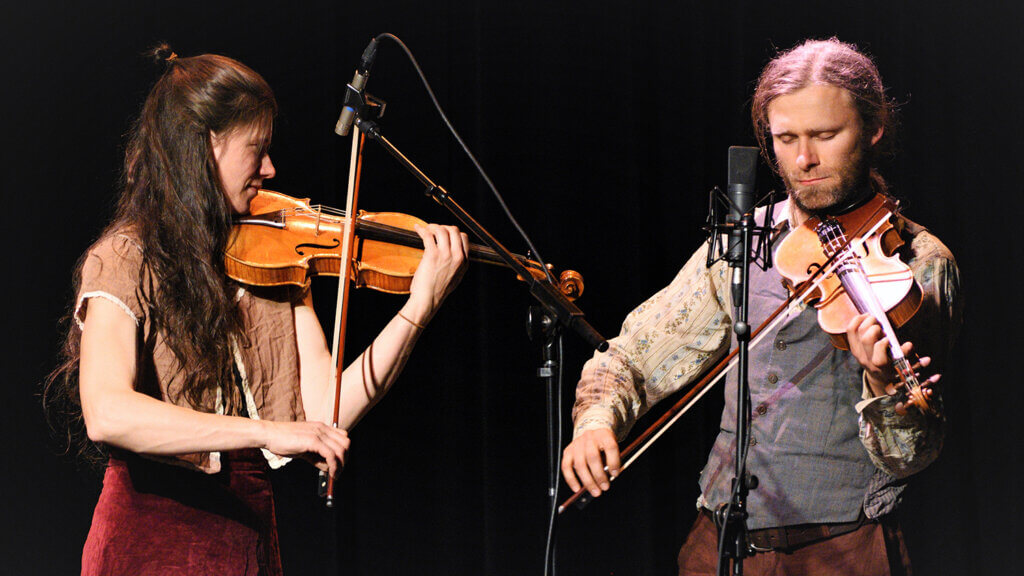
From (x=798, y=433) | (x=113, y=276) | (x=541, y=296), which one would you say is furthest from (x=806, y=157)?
(x=113, y=276)

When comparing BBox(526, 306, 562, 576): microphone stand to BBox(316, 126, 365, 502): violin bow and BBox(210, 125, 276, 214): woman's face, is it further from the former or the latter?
BBox(210, 125, 276, 214): woman's face

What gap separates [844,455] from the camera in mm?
1969

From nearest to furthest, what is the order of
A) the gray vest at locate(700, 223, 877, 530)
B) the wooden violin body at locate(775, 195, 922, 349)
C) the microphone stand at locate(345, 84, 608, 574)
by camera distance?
the microphone stand at locate(345, 84, 608, 574) → the wooden violin body at locate(775, 195, 922, 349) → the gray vest at locate(700, 223, 877, 530)

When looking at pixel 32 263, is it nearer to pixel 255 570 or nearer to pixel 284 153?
pixel 284 153

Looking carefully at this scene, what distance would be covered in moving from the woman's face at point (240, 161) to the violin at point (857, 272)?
44.8 inches

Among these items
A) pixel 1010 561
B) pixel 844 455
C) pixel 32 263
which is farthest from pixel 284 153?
pixel 1010 561

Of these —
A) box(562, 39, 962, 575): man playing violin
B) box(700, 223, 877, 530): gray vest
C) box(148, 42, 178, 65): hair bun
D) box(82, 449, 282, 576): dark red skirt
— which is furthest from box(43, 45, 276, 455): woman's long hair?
box(700, 223, 877, 530): gray vest

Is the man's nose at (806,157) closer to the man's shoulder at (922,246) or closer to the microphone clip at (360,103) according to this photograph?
the man's shoulder at (922,246)

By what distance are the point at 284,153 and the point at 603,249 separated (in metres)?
1.08

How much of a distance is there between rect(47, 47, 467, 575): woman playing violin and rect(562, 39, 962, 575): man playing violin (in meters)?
0.54

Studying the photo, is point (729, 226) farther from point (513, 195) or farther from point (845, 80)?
point (513, 195)

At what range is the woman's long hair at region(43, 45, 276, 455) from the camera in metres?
1.78

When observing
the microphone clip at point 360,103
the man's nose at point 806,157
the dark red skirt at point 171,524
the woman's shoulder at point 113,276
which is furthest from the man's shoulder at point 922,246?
the woman's shoulder at point 113,276

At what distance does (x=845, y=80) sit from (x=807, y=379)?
0.71m
